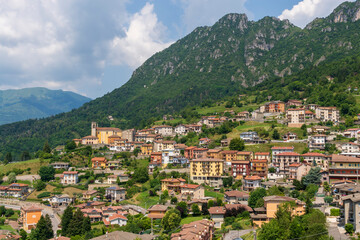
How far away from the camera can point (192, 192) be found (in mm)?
64188

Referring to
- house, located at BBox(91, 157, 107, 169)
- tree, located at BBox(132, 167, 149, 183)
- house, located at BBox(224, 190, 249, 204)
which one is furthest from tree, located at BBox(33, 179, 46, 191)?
house, located at BBox(224, 190, 249, 204)

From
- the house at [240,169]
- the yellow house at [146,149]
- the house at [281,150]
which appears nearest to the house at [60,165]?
the yellow house at [146,149]

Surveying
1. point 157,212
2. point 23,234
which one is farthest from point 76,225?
point 157,212

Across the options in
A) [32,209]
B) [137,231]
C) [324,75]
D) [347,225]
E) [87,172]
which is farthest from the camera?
[324,75]

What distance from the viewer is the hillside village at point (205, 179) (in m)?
48.0

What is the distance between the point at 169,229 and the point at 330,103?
2941 inches

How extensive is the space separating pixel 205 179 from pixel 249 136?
22.9 meters

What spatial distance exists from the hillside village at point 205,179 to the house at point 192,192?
0.62 feet

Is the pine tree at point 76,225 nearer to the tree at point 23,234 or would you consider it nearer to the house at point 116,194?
→ the tree at point 23,234

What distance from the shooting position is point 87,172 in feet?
271

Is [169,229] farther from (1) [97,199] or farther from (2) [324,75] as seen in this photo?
(2) [324,75]

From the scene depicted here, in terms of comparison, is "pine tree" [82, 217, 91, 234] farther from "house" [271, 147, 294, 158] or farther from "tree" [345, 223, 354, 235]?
"house" [271, 147, 294, 158]

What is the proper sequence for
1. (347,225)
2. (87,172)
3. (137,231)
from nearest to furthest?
(347,225), (137,231), (87,172)

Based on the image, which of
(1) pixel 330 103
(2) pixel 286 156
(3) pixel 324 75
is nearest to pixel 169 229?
(2) pixel 286 156
